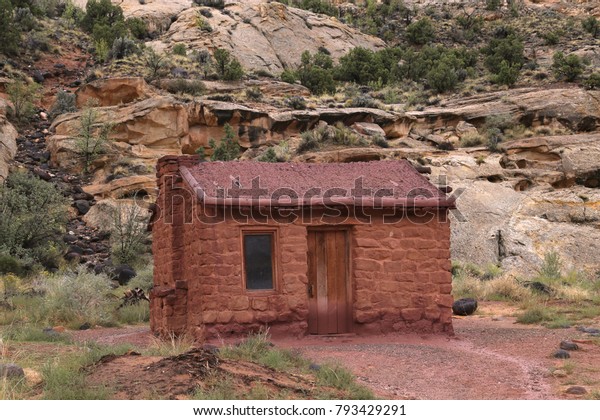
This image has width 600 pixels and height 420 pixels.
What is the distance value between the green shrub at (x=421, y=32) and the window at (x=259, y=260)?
3958 centimetres

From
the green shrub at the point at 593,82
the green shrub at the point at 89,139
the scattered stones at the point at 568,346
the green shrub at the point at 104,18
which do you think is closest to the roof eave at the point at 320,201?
the scattered stones at the point at 568,346

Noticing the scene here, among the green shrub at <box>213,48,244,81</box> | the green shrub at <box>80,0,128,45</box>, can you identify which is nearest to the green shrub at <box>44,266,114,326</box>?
the green shrub at <box>213,48,244,81</box>

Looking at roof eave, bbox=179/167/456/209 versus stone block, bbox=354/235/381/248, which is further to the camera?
stone block, bbox=354/235/381/248

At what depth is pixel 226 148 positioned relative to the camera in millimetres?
30250

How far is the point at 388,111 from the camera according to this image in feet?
113

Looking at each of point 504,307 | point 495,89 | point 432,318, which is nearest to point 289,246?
point 432,318

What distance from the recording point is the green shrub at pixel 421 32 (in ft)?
164

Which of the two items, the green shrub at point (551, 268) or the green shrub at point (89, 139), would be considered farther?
the green shrub at point (89, 139)

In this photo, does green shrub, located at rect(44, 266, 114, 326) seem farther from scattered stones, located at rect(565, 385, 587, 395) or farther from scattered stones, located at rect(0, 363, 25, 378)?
scattered stones, located at rect(565, 385, 587, 395)

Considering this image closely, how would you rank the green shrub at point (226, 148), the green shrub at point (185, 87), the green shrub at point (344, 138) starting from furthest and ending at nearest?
the green shrub at point (185, 87), the green shrub at point (344, 138), the green shrub at point (226, 148)

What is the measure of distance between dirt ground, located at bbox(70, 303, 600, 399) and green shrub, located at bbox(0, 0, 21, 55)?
2661 centimetres

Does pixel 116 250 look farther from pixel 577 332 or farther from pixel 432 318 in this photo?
pixel 577 332

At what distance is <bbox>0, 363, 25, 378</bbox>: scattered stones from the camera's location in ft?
27.7

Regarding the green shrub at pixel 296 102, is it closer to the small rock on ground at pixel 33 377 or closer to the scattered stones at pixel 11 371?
the small rock on ground at pixel 33 377
